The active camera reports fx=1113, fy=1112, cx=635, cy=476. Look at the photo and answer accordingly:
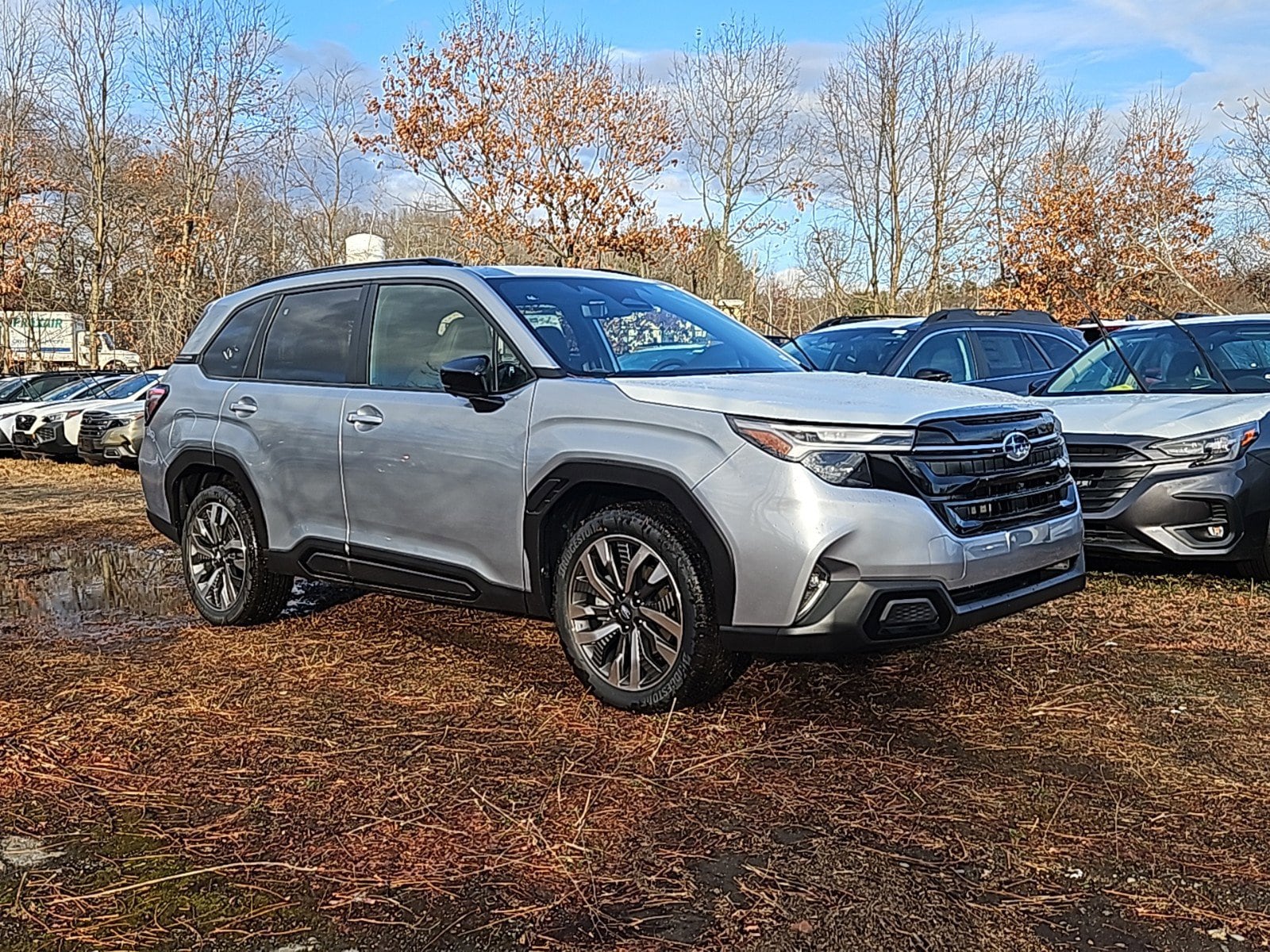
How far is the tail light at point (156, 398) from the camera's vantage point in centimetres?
631

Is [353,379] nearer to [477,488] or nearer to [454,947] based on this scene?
[477,488]

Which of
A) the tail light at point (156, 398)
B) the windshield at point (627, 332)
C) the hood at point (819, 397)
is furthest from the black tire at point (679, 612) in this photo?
the tail light at point (156, 398)

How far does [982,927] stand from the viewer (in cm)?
269

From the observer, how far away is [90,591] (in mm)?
7066

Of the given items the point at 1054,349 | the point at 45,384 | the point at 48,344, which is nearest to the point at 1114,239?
the point at 1054,349

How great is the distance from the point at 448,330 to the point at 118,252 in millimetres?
30950

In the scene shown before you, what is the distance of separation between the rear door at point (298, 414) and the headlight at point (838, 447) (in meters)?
2.36

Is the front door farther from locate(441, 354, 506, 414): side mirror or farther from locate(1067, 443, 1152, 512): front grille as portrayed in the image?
locate(1067, 443, 1152, 512): front grille

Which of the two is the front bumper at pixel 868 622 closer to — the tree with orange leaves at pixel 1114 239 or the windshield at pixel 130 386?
the windshield at pixel 130 386

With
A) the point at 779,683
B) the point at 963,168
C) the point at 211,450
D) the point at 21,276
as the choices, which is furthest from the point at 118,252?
the point at 779,683

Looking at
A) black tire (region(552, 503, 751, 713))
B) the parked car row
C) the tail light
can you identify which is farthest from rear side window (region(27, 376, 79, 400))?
black tire (region(552, 503, 751, 713))

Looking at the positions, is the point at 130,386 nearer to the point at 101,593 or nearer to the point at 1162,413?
the point at 101,593

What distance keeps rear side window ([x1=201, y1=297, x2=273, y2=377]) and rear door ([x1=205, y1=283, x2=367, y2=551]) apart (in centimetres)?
8

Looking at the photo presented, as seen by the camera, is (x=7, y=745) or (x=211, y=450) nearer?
(x=7, y=745)
